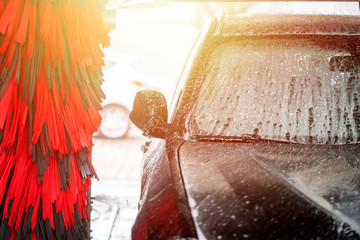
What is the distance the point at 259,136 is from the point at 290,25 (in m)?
0.85

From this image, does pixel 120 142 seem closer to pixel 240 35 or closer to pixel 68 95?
pixel 240 35

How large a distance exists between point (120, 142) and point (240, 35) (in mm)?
5685

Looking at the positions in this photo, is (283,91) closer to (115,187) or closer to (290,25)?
(290,25)

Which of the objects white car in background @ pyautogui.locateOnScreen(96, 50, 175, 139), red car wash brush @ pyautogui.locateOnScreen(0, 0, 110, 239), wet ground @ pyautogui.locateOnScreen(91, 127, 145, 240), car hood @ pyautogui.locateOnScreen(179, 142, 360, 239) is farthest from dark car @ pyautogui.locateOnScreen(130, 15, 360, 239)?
white car in background @ pyautogui.locateOnScreen(96, 50, 175, 139)

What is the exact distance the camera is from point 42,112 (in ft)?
5.45

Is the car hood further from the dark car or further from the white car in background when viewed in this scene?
the white car in background

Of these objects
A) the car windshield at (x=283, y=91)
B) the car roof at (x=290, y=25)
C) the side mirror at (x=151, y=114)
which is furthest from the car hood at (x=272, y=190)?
the car roof at (x=290, y=25)

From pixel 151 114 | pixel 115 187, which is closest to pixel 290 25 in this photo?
pixel 151 114

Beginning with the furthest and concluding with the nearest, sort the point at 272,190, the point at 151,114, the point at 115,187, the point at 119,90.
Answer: the point at 119,90 → the point at 115,187 → the point at 151,114 → the point at 272,190

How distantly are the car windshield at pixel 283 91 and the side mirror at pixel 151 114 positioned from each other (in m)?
0.16

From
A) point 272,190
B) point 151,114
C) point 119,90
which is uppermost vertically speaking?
point 119,90

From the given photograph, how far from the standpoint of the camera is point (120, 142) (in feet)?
25.9

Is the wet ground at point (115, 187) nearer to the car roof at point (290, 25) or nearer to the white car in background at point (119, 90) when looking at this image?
the white car in background at point (119, 90)

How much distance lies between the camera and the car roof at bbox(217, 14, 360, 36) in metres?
2.46
